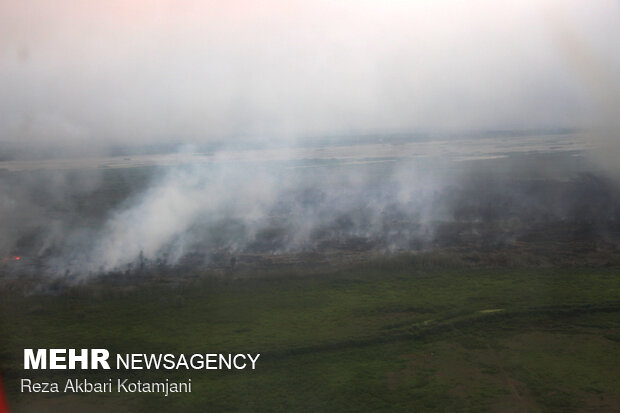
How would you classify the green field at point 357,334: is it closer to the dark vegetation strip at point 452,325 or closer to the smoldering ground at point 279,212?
the dark vegetation strip at point 452,325

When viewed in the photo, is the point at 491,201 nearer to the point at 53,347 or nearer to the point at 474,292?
the point at 474,292

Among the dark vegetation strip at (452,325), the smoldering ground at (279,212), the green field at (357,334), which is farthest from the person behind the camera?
the smoldering ground at (279,212)

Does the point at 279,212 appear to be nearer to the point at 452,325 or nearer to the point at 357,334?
the point at 357,334

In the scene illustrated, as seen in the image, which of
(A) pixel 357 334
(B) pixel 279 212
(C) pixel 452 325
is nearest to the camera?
(A) pixel 357 334

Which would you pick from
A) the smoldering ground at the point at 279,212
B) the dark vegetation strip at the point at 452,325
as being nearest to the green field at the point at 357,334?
the dark vegetation strip at the point at 452,325

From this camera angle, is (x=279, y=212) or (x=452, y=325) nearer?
(x=452, y=325)

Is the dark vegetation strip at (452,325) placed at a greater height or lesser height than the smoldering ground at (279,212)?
lesser

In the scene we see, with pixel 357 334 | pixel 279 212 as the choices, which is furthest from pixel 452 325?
pixel 279 212

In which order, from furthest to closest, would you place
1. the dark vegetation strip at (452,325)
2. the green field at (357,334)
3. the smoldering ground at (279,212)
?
the smoldering ground at (279,212)
the dark vegetation strip at (452,325)
the green field at (357,334)
